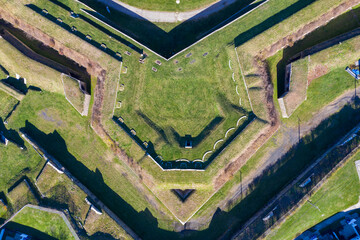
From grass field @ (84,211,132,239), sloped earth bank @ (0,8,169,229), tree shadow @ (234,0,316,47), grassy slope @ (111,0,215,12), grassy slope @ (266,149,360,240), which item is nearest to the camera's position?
grass field @ (84,211,132,239)

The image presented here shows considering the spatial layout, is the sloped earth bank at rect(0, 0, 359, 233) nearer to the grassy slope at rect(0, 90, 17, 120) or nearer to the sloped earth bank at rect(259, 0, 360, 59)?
the sloped earth bank at rect(259, 0, 360, 59)

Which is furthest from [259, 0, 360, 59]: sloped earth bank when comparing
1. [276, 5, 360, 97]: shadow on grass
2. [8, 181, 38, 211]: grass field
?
[8, 181, 38, 211]: grass field

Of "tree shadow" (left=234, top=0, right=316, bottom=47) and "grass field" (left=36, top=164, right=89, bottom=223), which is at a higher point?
"tree shadow" (left=234, top=0, right=316, bottom=47)

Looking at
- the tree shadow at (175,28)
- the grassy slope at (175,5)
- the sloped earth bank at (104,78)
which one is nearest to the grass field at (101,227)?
the sloped earth bank at (104,78)

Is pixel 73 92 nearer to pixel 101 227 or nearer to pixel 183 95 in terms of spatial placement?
pixel 183 95

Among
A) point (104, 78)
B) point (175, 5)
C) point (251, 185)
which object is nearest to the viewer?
point (251, 185)

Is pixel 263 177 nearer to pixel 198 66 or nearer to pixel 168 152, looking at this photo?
pixel 168 152

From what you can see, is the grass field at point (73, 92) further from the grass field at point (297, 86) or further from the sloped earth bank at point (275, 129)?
the grass field at point (297, 86)

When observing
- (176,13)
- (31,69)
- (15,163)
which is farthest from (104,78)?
(15,163)
